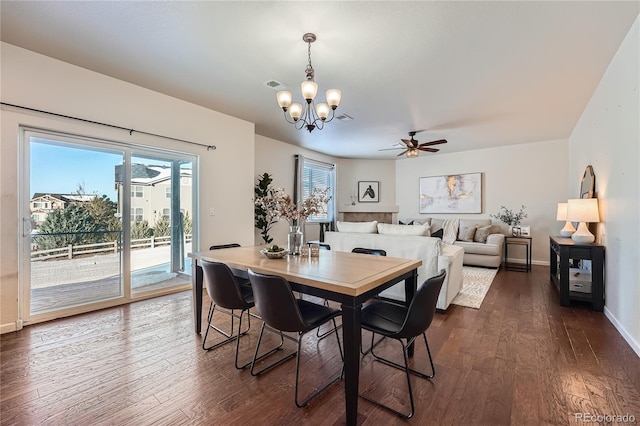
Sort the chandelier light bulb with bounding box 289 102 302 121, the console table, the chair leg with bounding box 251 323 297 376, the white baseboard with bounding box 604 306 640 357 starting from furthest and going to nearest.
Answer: the console table, the chandelier light bulb with bounding box 289 102 302 121, the white baseboard with bounding box 604 306 640 357, the chair leg with bounding box 251 323 297 376

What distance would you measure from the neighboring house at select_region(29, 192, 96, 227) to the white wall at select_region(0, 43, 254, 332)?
177 mm

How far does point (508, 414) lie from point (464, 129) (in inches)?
185

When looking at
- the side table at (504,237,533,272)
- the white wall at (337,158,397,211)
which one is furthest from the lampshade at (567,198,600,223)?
the white wall at (337,158,397,211)

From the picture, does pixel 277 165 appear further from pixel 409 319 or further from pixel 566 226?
pixel 566 226

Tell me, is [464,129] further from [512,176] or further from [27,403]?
[27,403]

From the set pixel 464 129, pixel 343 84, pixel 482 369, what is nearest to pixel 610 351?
pixel 482 369

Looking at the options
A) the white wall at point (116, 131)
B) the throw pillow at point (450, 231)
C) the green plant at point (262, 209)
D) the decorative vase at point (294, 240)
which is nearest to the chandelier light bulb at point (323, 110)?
the decorative vase at point (294, 240)

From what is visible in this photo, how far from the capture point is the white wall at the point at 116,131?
2.72 m

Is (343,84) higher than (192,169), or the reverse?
(343,84)

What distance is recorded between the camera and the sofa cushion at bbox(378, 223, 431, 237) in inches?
143

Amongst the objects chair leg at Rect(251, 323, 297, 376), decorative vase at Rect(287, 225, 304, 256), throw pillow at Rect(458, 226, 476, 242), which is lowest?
chair leg at Rect(251, 323, 297, 376)

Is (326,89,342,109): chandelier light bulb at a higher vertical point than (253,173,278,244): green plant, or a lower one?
higher

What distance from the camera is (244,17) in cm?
223

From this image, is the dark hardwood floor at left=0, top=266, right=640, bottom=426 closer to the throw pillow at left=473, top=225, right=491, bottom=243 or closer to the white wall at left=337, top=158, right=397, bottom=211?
the throw pillow at left=473, top=225, right=491, bottom=243
